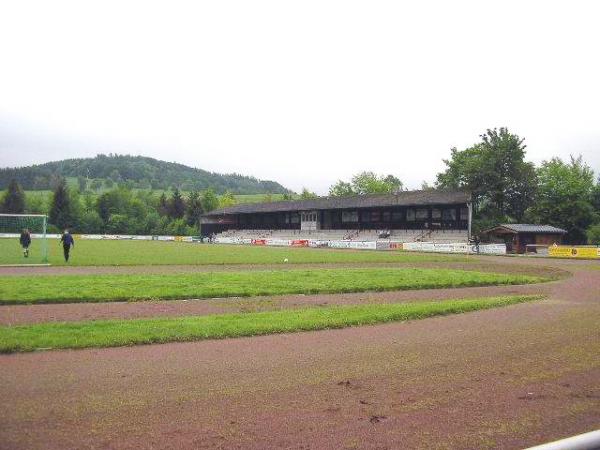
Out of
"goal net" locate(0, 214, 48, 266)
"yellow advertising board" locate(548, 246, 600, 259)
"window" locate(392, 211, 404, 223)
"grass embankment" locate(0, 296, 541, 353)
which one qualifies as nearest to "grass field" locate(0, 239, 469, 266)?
"goal net" locate(0, 214, 48, 266)

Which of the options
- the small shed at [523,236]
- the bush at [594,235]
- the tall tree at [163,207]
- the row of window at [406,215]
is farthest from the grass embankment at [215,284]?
the tall tree at [163,207]

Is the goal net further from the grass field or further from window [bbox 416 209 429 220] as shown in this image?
window [bbox 416 209 429 220]

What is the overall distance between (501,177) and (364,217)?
20.6 meters

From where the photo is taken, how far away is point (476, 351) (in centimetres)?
886

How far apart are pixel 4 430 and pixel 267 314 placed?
741 cm

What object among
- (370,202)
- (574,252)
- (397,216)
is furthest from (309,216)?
(574,252)

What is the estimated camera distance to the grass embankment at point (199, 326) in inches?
356

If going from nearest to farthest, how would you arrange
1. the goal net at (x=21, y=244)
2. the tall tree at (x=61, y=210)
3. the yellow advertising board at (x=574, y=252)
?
the goal net at (x=21, y=244), the yellow advertising board at (x=574, y=252), the tall tree at (x=61, y=210)

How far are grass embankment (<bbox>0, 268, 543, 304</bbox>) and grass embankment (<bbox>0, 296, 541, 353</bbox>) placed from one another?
13.0ft

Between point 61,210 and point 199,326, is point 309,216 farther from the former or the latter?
point 199,326

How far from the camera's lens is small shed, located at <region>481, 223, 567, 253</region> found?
172 ft

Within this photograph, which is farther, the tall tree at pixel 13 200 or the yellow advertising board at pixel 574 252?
the tall tree at pixel 13 200

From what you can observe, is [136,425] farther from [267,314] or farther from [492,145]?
[492,145]

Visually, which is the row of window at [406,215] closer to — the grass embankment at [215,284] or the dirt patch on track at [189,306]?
the grass embankment at [215,284]
